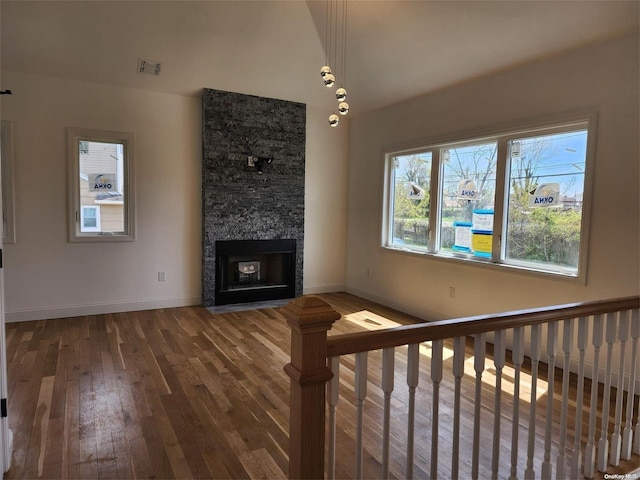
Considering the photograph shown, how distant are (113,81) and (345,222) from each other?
143 inches

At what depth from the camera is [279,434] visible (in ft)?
8.18

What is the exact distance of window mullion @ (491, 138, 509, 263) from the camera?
413cm

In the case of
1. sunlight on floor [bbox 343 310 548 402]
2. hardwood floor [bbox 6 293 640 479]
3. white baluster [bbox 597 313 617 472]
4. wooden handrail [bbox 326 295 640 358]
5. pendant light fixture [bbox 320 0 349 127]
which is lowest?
hardwood floor [bbox 6 293 640 479]

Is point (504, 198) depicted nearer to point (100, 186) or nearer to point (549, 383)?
point (549, 383)

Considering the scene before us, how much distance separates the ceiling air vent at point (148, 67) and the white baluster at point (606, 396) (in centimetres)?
480

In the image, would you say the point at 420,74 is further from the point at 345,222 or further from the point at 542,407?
the point at 542,407

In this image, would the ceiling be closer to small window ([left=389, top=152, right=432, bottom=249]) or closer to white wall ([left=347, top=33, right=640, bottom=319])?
white wall ([left=347, top=33, right=640, bottom=319])

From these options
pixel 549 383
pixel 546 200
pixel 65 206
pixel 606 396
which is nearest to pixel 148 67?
pixel 65 206

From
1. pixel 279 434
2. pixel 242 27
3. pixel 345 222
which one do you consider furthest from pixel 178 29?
pixel 279 434

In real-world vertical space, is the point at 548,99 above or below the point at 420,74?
below

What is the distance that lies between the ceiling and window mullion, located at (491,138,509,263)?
818mm

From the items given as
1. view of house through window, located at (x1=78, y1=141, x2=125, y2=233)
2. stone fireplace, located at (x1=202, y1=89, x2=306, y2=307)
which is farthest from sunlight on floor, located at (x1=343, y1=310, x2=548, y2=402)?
view of house through window, located at (x1=78, y1=141, x2=125, y2=233)

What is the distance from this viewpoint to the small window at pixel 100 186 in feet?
15.8

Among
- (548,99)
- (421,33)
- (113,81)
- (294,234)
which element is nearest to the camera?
(548,99)
